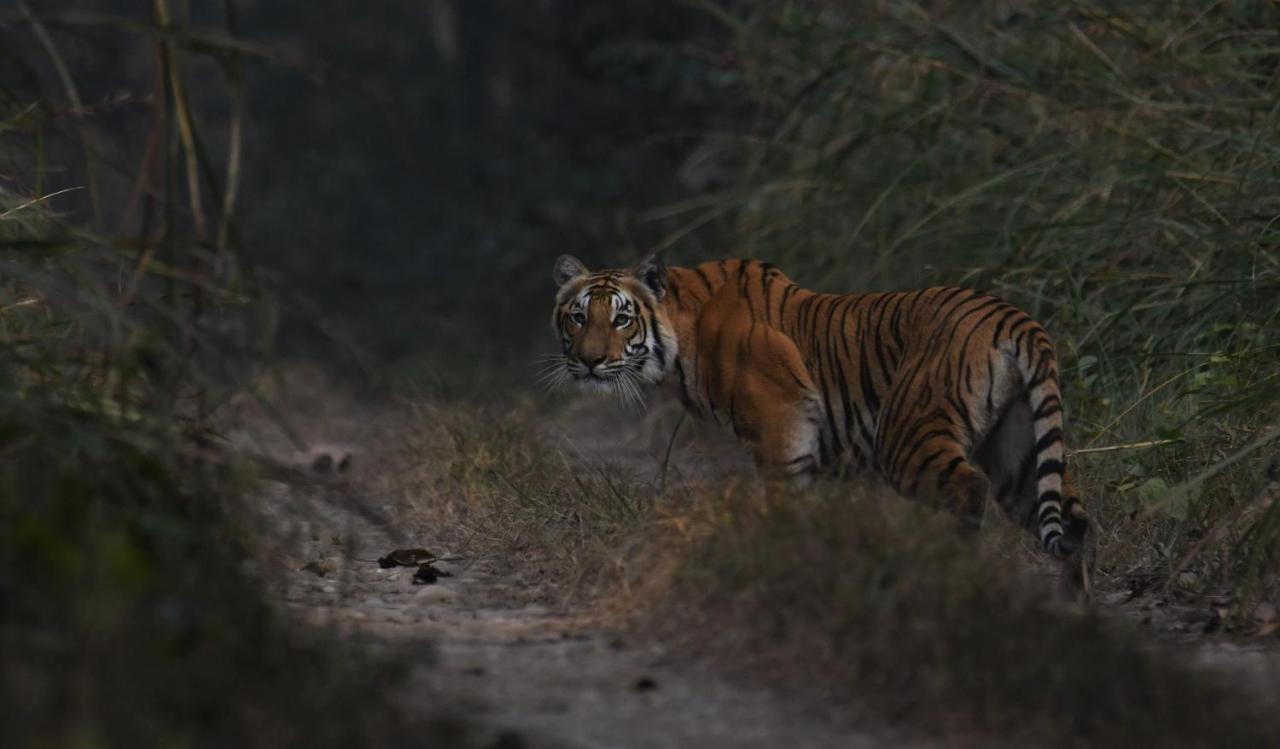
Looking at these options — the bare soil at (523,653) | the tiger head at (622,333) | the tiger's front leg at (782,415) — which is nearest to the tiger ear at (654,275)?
the tiger head at (622,333)

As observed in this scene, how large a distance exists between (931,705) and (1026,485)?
1.87 m

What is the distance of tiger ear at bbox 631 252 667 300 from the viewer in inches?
248

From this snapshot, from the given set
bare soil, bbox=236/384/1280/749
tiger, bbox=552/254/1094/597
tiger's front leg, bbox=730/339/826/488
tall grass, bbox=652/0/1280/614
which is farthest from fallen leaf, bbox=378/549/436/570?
tall grass, bbox=652/0/1280/614

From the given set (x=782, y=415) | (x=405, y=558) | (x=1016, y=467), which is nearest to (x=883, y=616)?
(x=1016, y=467)

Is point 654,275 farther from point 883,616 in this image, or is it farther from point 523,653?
point 883,616

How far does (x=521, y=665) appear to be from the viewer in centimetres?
419

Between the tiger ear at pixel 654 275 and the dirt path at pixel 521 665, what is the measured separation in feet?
3.79

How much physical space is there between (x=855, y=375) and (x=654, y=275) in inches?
33.2

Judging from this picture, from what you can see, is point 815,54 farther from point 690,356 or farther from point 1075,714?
point 1075,714

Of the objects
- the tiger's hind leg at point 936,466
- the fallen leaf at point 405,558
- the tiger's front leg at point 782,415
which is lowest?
the fallen leaf at point 405,558

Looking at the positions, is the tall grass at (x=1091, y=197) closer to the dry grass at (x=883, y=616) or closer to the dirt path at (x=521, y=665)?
the dry grass at (x=883, y=616)

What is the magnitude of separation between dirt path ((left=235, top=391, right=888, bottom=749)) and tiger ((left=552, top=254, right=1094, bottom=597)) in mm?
835

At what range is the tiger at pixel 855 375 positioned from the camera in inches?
206

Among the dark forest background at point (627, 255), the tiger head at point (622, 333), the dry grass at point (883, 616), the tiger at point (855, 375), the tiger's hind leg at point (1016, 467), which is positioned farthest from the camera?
the tiger head at point (622, 333)
